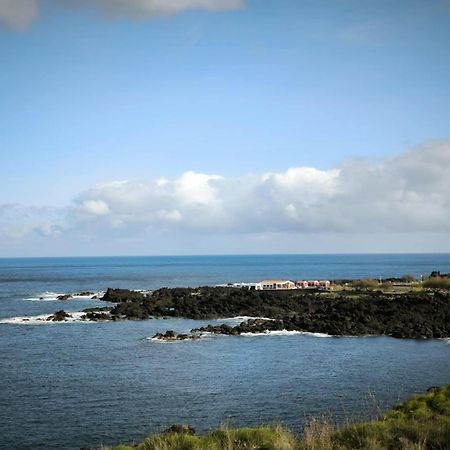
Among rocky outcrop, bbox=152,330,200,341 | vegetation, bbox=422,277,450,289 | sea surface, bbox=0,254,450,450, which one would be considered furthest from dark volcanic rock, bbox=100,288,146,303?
vegetation, bbox=422,277,450,289

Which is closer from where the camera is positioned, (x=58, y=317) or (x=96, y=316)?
(x=58, y=317)

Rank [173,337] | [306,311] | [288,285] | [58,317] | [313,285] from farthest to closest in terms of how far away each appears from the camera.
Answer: [288,285] < [313,285] < [306,311] < [58,317] < [173,337]

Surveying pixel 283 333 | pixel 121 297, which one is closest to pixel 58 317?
pixel 121 297

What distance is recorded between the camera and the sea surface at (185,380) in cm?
2930

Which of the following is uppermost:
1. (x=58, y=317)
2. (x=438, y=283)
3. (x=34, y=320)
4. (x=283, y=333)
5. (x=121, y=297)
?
(x=438, y=283)

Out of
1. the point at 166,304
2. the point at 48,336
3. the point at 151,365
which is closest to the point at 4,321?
the point at 48,336

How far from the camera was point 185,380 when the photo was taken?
128 ft

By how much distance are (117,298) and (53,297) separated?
49.7ft

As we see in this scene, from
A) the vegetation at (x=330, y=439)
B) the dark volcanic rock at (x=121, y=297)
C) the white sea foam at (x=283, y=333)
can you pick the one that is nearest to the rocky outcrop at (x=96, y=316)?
the dark volcanic rock at (x=121, y=297)

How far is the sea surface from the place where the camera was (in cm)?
2930

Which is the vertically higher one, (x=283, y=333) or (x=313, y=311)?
(x=313, y=311)

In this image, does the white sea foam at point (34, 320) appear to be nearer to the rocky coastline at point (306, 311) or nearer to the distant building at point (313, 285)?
the rocky coastline at point (306, 311)

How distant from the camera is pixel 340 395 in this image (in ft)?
113

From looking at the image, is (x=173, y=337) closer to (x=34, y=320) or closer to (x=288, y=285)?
(x=34, y=320)
